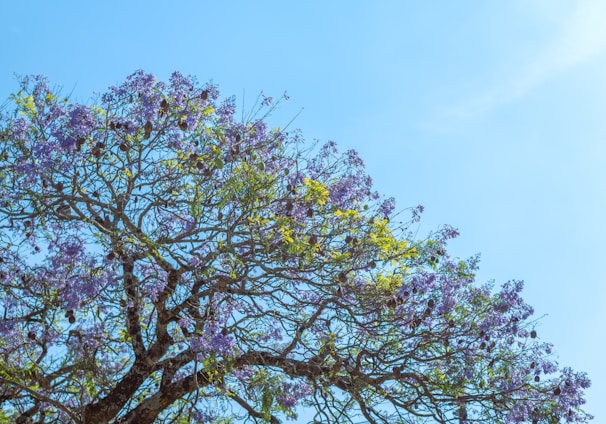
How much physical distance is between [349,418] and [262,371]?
1312 millimetres

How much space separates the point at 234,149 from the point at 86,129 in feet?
6.36

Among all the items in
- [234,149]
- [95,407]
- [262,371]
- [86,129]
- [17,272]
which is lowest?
[95,407]

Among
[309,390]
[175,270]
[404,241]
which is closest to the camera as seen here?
[404,241]

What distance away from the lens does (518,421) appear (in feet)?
30.5

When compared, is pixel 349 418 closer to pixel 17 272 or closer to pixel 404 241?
pixel 404 241

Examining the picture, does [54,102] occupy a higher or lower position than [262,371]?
higher

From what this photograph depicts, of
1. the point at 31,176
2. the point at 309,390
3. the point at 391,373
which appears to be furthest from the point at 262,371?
the point at 31,176

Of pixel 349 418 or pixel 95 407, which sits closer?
pixel 349 418

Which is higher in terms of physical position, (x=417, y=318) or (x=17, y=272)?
(x=417, y=318)

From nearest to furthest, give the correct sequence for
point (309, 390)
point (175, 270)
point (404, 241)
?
point (404, 241)
point (175, 270)
point (309, 390)

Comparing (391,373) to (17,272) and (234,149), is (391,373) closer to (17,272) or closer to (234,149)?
(234,149)

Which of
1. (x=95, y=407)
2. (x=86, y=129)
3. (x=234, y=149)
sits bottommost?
(x=95, y=407)

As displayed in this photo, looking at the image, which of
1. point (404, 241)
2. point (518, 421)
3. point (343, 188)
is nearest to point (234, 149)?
point (343, 188)

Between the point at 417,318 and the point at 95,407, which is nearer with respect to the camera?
the point at 417,318
